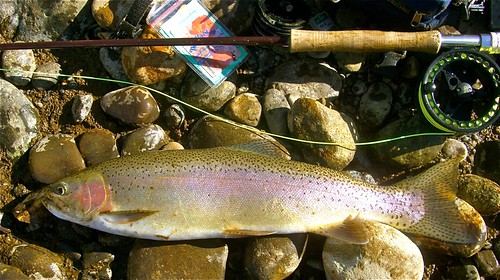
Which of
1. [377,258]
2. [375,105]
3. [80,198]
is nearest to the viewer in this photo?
[80,198]

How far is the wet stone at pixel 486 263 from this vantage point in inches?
156

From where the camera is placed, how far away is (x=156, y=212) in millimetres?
3445

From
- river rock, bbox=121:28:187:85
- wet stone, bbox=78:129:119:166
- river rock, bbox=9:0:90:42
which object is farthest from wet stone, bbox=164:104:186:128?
river rock, bbox=9:0:90:42

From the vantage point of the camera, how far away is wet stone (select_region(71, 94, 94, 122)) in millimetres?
3922

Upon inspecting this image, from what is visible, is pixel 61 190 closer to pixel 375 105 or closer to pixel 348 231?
pixel 348 231

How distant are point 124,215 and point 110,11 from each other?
1.72 metres

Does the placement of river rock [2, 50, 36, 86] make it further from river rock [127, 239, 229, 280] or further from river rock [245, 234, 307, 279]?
river rock [245, 234, 307, 279]

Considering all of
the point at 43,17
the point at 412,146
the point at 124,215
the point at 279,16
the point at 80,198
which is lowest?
the point at 412,146

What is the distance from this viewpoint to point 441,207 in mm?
3656

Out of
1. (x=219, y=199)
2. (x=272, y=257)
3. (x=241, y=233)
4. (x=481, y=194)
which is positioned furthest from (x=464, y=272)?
(x=219, y=199)

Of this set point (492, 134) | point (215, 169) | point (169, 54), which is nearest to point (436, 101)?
point (492, 134)

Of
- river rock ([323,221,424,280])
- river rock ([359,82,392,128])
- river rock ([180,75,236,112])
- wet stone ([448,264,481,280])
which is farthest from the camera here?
river rock ([359,82,392,128])

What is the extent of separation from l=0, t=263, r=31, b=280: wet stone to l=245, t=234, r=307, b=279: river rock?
5.45 feet

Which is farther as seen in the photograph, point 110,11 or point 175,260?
point 110,11
